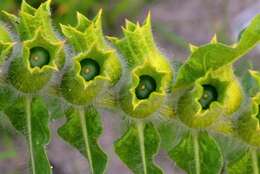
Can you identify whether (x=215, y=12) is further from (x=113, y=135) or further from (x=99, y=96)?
(x=99, y=96)

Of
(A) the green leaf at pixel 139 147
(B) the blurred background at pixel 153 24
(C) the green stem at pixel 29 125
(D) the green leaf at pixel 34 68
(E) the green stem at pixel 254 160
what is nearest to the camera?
(D) the green leaf at pixel 34 68

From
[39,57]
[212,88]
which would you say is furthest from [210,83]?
[39,57]

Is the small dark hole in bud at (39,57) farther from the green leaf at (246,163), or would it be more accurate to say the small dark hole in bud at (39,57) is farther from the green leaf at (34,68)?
the green leaf at (246,163)

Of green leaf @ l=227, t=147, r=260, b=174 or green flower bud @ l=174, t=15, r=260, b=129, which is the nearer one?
green flower bud @ l=174, t=15, r=260, b=129

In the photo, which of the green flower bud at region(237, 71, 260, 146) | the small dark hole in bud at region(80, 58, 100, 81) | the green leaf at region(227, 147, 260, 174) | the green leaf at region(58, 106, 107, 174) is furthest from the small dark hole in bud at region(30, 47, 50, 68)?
the green leaf at region(227, 147, 260, 174)

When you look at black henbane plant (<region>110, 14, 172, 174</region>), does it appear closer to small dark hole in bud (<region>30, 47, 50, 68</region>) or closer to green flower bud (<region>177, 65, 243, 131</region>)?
green flower bud (<region>177, 65, 243, 131</region>)

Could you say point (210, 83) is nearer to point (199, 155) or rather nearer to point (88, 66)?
point (199, 155)

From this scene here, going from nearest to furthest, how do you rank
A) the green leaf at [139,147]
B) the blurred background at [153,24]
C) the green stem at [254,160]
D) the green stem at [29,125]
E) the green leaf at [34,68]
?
the green leaf at [34,68] → the green stem at [29,125] → the green leaf at [139,147] → the green stem at [254,160] → the blurred background at [153,24]

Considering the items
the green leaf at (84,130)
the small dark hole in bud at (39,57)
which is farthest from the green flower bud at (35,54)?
the green leaf at (84,130)
